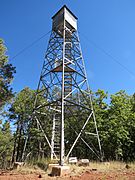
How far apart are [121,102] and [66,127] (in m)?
6.63

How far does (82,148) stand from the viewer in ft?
64.0

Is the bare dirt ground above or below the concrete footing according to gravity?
below

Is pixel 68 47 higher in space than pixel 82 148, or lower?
higher

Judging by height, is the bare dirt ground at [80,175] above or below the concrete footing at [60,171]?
below

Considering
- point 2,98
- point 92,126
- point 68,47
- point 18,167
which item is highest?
point 68,47

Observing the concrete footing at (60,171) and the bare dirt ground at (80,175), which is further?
the concrete footing at (60,171)

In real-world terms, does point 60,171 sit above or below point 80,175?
above

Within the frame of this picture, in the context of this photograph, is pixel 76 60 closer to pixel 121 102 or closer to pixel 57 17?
pixel 57 17

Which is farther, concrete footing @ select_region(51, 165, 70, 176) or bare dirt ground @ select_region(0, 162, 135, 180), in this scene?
concrete footing @ select_region(51, 165, 70, 176)

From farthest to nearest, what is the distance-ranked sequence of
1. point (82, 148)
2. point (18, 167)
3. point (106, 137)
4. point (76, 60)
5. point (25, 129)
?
point (25, 129) → point (82, 148) → point (106, 137) → point (76, 60) → point (18, 167)

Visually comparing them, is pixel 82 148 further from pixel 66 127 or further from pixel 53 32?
pixel 53 32

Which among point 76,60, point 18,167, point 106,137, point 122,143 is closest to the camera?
point 18,167

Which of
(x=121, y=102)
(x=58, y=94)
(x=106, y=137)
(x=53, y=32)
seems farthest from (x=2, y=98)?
(x=121, y=102)

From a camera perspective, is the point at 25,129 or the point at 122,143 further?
the point at 25,129
